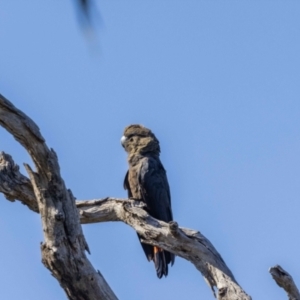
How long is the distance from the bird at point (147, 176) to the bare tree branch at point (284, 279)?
263 cm

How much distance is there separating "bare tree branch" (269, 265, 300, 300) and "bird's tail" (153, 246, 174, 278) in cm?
254

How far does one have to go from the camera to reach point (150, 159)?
654 cm

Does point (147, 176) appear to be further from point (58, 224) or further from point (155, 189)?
point (58, 224)

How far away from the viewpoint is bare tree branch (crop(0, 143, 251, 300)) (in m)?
3.79

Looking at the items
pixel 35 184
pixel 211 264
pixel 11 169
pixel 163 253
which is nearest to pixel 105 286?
pixel 35 184

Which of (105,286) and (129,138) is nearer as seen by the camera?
(105,286)

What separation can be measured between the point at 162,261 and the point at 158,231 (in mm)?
1474

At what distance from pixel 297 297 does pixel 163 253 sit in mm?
2564

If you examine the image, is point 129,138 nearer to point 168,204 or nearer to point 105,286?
point 168,204

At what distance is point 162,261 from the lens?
5633mm

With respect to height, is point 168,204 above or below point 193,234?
above

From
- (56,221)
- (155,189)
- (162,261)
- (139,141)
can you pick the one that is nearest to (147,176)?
(155,189)

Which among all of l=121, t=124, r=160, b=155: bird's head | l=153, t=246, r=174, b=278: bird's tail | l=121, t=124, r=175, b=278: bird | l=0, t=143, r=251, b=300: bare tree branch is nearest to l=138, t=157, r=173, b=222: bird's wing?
l=121, t=124, r=175, b=278: bird

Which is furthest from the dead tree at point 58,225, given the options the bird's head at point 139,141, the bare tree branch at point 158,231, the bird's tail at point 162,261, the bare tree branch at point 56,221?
the bird's head at point 139,141
